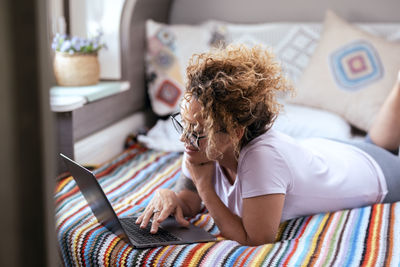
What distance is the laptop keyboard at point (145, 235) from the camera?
1304 mm

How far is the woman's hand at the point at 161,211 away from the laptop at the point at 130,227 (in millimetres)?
18

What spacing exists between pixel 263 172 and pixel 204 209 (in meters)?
0.43

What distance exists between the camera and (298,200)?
1438mm

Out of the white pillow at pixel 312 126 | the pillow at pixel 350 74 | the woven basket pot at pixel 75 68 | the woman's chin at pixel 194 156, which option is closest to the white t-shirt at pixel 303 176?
the woman's chin at pixel 194 156

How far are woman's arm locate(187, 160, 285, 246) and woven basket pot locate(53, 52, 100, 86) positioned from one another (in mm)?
1051

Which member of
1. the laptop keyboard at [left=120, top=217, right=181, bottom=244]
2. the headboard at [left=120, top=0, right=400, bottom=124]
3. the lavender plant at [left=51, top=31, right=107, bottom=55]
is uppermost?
the headboard at [left=120, top=0, right=400, bottom=124]

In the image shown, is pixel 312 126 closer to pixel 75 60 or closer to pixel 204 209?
pixel 204 209

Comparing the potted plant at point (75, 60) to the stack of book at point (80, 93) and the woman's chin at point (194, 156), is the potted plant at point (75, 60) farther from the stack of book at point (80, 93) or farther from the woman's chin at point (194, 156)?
the woman's chin at point (194, 156)

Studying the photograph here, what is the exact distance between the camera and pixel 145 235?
134cm

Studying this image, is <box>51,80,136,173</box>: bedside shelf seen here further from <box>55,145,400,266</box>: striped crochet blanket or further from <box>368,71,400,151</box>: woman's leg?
<box>368,71,400,151</box>: woman's leg

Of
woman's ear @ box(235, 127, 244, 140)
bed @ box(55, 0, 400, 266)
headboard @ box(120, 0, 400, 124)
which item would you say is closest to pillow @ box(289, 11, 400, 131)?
Answer: bed @ box(55, 0, 400, 266)

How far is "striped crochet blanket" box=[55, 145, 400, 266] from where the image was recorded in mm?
1216

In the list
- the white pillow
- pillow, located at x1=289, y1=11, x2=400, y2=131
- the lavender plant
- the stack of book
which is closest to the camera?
the stack of book

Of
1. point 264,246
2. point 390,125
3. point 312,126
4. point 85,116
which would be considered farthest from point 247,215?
point 312,126
